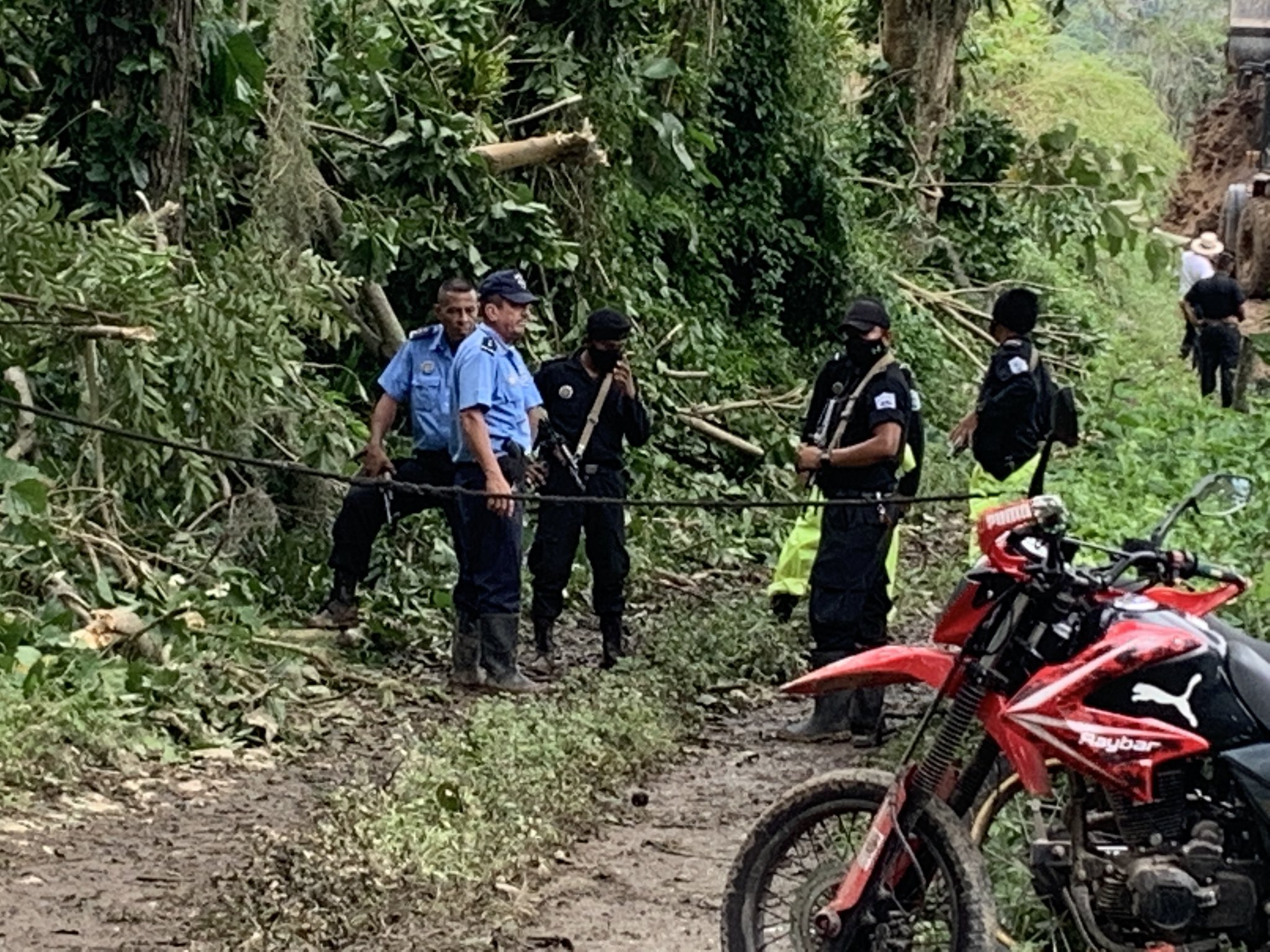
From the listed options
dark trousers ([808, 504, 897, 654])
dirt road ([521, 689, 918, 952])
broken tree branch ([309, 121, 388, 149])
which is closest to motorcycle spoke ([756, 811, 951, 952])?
dirt road ([521, 689, 918, 952])

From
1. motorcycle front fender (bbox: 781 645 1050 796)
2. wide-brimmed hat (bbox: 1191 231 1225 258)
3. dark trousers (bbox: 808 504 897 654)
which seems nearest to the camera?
motorcycle front fender (bbox: 781 645 1050 796)

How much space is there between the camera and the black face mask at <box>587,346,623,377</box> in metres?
9.80

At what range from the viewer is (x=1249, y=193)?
27297mm

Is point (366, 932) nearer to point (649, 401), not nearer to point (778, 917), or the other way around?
point (778, 917)

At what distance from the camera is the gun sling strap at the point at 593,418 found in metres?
9.79

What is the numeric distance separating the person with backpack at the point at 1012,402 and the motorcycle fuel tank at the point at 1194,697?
3.93m

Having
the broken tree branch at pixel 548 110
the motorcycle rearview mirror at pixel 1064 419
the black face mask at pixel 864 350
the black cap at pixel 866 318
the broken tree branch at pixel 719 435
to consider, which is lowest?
the broken tree branch at pixel 719 435

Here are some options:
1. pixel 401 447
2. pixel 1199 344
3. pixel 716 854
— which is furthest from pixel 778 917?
pixel 1199 344

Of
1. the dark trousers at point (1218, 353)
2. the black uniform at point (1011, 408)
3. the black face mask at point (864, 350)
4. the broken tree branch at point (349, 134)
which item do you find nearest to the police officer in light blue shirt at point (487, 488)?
the black face mask at point (864, 350)

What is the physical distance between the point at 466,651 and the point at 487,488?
828 millimetres

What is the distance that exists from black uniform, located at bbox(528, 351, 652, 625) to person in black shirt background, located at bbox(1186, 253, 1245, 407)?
12.4 meters

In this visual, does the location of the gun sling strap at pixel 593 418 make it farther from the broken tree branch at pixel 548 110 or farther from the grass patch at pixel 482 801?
the broken tree branch at pixel 548 110

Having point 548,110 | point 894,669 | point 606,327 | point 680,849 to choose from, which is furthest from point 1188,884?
point 548,110

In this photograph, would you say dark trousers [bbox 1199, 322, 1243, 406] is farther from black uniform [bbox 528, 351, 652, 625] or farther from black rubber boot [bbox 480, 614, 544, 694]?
black rubber boot [bbox 480, 614, 544, 694]
